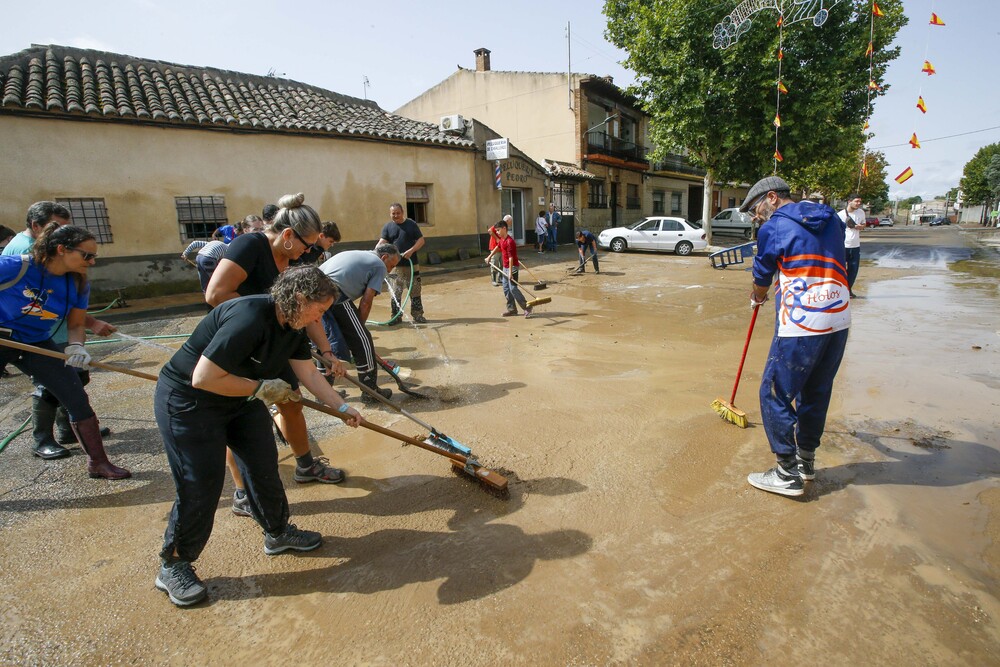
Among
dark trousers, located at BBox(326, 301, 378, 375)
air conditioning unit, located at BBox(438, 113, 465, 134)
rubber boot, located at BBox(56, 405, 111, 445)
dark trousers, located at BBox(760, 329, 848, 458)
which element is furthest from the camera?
air conditioning unit, located at BBox(438, 113, 465, 134)

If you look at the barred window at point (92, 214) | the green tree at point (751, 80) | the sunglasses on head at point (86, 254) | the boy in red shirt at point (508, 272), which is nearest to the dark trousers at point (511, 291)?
A: the boy in red shirt at point (508, 272)

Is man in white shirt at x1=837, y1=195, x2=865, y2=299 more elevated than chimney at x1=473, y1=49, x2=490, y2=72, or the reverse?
chimney at x1=473, y1=49, x2=490, y2=72

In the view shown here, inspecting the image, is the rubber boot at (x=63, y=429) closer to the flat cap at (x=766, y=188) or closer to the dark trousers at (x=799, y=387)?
the dark trousers at (x=799, y=387)

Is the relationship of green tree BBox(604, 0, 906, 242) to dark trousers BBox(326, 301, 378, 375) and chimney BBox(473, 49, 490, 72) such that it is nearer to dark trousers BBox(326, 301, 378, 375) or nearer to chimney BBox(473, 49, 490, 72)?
chimney BBox(473, 49, 490, 72)

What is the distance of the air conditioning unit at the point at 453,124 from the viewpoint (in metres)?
15.8

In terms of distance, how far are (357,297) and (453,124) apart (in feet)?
42.6

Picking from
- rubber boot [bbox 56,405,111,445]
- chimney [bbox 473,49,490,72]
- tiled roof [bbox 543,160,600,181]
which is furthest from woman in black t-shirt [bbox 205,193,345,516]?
chimney [bbox 473,49,490,72]

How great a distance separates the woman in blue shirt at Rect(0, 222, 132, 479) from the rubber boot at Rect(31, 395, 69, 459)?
1.66 feet

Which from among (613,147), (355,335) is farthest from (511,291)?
(613,147)

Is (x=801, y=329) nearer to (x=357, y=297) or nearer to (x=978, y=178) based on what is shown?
(x=357, y=297)

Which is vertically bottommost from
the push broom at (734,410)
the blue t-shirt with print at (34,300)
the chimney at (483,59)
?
the push broom at (734,410)

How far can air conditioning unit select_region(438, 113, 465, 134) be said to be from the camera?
622 inches

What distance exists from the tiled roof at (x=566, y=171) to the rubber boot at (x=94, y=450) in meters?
17.8

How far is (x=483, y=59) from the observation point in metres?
22.8
